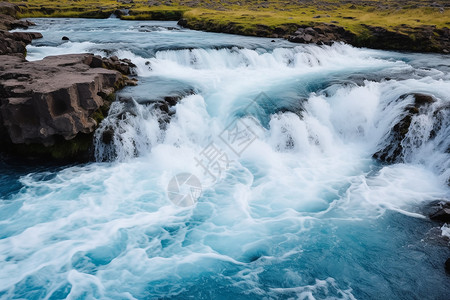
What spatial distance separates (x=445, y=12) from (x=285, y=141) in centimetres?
4572

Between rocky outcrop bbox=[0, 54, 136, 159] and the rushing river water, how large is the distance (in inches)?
47.8

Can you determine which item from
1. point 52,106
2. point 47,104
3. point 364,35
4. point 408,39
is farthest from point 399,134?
point 364,35

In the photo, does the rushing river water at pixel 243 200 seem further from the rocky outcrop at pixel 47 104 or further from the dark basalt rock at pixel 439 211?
the rocky outcrop at pixel 47 104

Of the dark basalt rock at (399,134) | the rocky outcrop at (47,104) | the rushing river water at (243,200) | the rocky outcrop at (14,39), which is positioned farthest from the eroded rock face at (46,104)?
the dark basalt rock at (399,134)

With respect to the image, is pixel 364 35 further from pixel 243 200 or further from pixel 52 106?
pixel 52 106

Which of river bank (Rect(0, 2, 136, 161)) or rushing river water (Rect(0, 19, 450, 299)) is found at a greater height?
river bank (Rect(0, 2, 136, 161))

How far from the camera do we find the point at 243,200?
1302 cm

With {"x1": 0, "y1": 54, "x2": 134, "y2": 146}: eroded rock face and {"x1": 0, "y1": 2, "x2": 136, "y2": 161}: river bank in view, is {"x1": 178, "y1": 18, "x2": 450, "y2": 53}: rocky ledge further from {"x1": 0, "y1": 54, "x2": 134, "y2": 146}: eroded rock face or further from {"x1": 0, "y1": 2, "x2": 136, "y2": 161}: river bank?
{"x1": 0, "y1": 54, "x2": 134, "y2": 146}: eroded rock face

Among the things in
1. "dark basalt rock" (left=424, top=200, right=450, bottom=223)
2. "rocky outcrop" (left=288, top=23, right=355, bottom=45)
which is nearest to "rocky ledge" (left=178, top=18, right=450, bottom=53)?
"rocky outcrop" (left=288, top=23, right=355, bottom=45)

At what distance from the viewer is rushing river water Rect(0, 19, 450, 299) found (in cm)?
924

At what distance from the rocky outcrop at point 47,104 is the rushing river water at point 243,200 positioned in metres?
1.21

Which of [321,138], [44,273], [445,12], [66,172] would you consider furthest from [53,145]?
[445,12]

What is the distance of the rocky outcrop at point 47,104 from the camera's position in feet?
44.8

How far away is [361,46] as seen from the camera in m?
37.8
